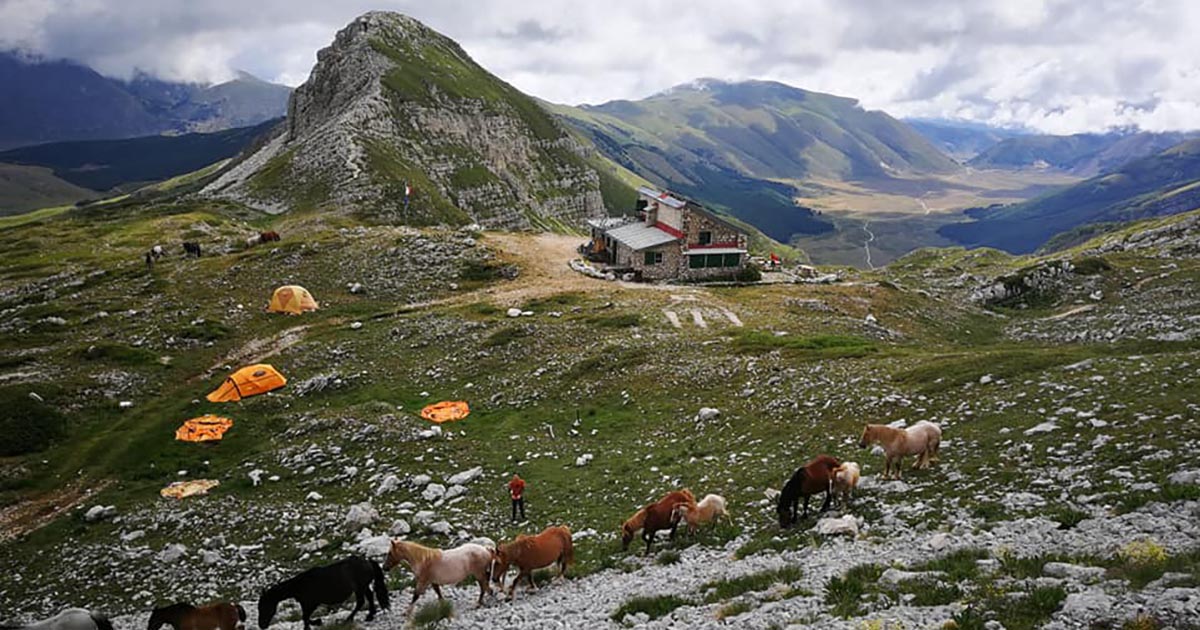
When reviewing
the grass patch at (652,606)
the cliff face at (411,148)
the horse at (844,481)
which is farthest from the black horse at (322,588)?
the cliff face at (411,148)

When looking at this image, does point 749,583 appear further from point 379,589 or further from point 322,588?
point 322,588

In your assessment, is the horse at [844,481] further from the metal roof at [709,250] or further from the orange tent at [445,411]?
the metal roof at [709,250]

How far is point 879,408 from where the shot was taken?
1060 inches

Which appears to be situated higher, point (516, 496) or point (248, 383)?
point (248, 383)

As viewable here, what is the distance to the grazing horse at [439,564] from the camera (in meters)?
16.5

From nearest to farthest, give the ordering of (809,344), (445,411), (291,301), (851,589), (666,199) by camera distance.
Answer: (851,589) → (445,411) → (809,344) → (291,301) → (666,199)

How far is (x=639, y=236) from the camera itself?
3120 inches

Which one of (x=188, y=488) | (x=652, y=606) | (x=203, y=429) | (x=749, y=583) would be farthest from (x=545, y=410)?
(x=749, y=583)

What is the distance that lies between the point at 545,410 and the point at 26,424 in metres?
28.0

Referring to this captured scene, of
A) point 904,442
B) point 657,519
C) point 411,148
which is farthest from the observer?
point 411,148

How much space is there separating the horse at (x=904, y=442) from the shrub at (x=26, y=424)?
40.6m

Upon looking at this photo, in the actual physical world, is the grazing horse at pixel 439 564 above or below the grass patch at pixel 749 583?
below

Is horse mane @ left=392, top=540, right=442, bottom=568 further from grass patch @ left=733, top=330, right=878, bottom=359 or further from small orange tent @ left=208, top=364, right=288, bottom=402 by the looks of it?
small orange tent @ left=208, top=364, right=288, bottom=402

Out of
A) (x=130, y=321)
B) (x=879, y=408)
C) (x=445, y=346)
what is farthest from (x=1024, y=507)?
(x=130, y=321)
